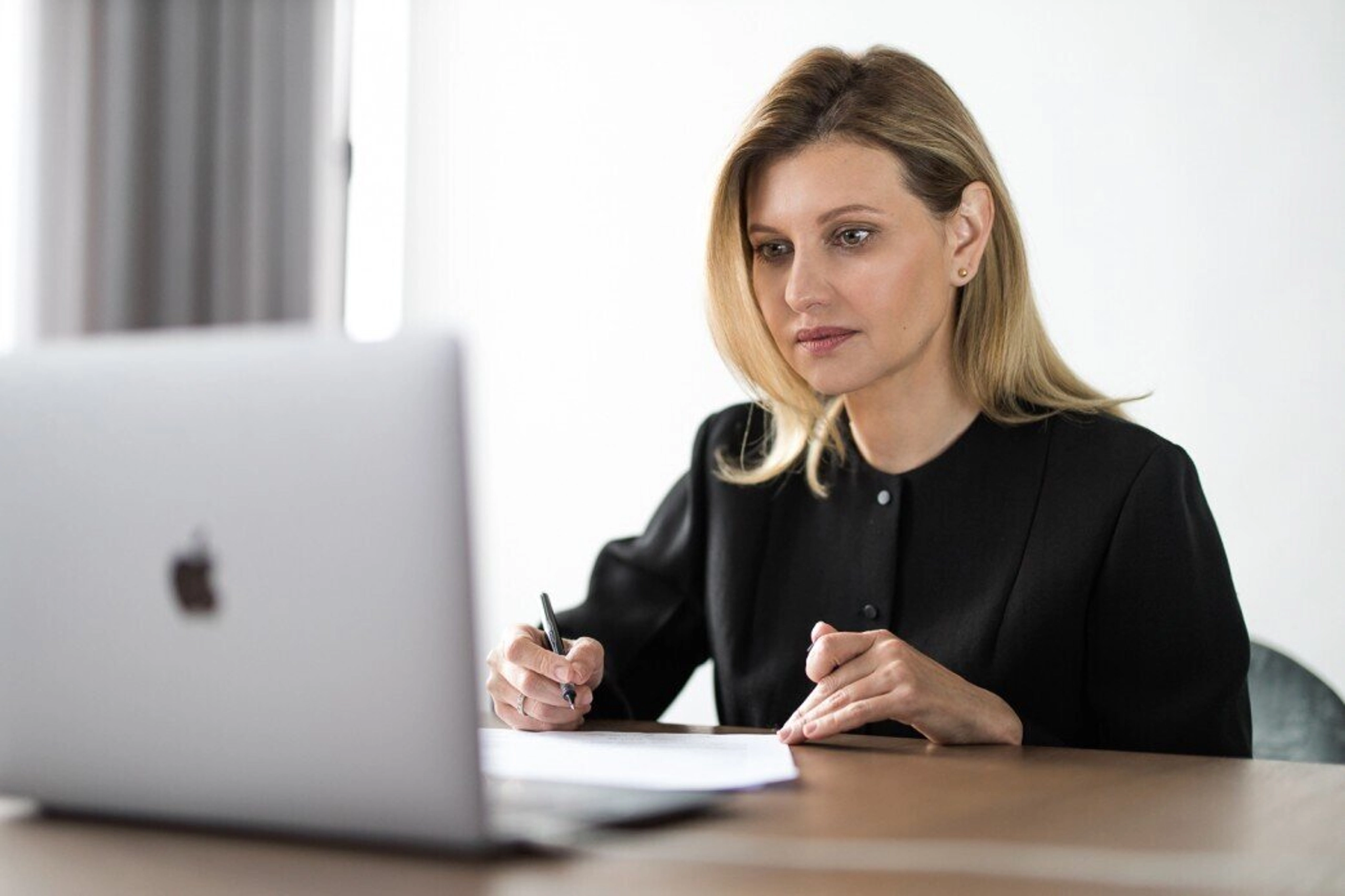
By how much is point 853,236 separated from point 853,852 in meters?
1.07

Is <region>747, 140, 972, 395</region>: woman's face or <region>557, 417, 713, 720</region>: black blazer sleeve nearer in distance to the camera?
<region>747, 140, 972, 395</region>: woman's face

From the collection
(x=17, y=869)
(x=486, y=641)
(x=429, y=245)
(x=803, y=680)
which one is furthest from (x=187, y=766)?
(x=429, y=245)

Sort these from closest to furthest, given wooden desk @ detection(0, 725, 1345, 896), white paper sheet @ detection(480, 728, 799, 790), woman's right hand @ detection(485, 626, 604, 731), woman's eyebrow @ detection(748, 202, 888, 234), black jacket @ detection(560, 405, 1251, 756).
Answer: wooden desk @ detection(0, 725, 1345, 896) < white paper sheet @ detection(480, 728, 799, 790) < woman's right hand @ detection(485, 626, 604, 731) < black jacket @ detection(560, 405, 1251, 756) < woman's eyebrow @ detection(748, 202, 888, 234)

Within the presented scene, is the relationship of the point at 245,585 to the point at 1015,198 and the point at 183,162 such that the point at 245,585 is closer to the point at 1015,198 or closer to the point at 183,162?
the point at 1015,198

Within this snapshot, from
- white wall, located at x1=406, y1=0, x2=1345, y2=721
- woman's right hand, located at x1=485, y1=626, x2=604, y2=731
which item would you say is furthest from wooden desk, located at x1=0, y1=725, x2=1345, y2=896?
white wall, located at x1=406, y1=0, x2=1345, y2=721

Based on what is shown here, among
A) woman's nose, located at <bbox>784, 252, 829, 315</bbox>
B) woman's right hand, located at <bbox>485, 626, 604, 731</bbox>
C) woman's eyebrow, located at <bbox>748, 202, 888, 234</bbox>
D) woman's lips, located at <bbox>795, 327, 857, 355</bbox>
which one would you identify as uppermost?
woman's eyebrow, located at <bbox>748, 202, 888, 234</bbox>

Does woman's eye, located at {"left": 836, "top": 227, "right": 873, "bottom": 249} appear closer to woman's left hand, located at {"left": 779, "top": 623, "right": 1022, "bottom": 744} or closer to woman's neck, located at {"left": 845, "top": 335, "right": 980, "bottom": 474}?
woman's neck, located at {"left": 845, "top": 335, "right": 980, "bottom": 474}

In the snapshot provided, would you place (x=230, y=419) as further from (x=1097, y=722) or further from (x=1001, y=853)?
(x=1097, y=722)

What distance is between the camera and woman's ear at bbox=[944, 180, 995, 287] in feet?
6.03

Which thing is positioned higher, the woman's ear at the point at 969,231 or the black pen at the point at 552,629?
the woman's ear at the point at 969,231

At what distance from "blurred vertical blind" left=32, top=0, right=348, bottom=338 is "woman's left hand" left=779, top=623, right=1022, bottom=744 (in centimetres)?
247

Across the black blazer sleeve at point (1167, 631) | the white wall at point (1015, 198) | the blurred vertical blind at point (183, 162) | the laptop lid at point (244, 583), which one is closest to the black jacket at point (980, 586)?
the black blazer sleeve at point (1167, 631)

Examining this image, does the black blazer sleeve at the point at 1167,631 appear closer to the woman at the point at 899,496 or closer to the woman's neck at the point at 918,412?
the woman at the point at 899,496

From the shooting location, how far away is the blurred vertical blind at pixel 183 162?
3.26 m
